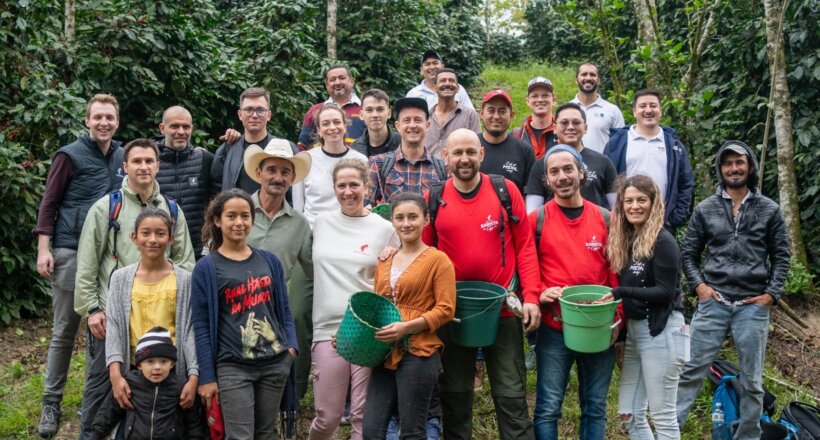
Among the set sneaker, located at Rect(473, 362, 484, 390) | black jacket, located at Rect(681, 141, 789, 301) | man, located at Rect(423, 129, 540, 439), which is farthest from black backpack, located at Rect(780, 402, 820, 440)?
man, located at Rect(423, 129, 540, 439)

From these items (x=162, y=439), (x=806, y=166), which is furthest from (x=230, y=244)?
(x=806, y=166)

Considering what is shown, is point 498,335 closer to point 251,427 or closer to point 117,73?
point 251,427

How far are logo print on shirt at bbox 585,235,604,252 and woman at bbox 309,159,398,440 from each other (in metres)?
1.18

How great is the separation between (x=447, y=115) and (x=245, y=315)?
2.91m

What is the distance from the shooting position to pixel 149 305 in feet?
13.9

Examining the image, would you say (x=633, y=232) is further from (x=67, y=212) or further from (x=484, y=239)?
(x=67, y=212)

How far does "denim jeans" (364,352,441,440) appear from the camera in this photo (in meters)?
4.10

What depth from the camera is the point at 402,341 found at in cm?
414

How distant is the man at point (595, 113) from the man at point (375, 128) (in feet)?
6.18

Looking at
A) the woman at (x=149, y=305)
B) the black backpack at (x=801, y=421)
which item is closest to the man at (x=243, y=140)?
the woman at (x=149, y=305)

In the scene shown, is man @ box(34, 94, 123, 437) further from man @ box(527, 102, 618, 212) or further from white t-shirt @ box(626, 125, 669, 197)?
white t-shirt @ box(626, 125, 669, 197)

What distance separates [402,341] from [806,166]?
19.7ft

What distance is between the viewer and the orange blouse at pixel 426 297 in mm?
4129

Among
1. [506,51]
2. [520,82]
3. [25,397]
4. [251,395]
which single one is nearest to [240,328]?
[251,395]
